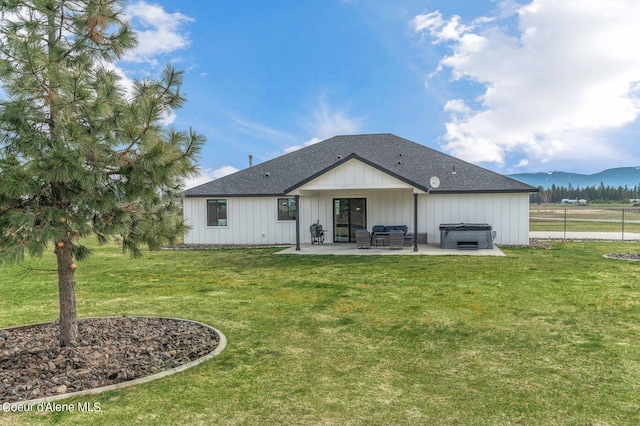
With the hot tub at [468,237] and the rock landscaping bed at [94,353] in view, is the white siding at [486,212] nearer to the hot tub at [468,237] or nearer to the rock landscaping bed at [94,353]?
the hot tub at [468,237]

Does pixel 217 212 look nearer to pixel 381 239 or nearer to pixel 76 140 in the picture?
pixel 381 239

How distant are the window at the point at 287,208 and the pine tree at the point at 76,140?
13.4 m

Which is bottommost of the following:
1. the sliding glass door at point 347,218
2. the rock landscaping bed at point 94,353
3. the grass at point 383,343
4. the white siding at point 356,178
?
the grass at point 383,343

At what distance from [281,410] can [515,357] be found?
287 cm

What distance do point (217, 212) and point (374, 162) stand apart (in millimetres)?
7837

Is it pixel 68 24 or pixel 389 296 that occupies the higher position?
pixel 68 24

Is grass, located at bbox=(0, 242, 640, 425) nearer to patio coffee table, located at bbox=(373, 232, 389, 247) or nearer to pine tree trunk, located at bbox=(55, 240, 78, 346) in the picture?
pine tree trunk, located at bbox=(55, 240, 78, 346)

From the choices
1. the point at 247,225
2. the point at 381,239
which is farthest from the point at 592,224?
the point at 247,225

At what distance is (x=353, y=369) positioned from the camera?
4211mm

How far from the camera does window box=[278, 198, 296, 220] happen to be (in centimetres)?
1834

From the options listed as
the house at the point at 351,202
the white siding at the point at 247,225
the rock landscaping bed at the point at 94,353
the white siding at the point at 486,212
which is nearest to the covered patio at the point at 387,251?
the house at the point at 351,202

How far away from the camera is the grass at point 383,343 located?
3.34 meters

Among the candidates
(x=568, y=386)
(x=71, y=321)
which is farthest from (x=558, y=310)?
(x=71, y=321)

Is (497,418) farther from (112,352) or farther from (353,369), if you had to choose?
(112,352)
